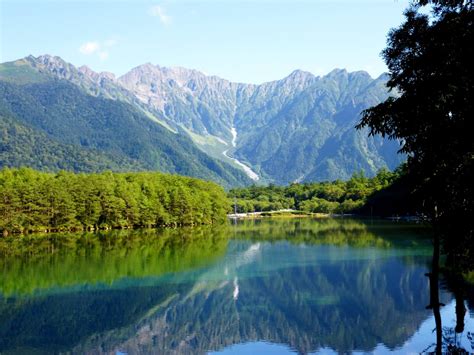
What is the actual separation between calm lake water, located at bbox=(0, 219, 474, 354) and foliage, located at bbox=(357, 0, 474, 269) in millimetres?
6477

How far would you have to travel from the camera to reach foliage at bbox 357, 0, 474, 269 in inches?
531

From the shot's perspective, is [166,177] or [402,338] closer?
[402,338]

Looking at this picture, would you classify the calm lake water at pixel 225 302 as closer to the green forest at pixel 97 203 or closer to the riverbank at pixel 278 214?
the green forest at pixel 97 203

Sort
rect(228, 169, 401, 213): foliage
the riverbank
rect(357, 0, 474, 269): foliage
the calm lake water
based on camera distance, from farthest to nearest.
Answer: the riverbank
rect(228, 169, 401, 213): foliage
the calm lake water
rect(357, 0, 474, 269): foliage

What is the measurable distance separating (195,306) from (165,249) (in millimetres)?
30981

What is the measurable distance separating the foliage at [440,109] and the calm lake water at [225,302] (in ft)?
21.3

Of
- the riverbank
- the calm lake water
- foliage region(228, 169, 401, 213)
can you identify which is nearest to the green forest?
the calm lake water

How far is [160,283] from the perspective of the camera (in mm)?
39812

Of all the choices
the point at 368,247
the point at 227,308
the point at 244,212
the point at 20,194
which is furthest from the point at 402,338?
the point at 244,212

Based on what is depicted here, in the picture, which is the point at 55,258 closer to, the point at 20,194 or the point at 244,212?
the point at 20,194

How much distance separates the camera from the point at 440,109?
46.9 feet

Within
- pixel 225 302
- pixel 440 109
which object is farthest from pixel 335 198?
pixel 440 109

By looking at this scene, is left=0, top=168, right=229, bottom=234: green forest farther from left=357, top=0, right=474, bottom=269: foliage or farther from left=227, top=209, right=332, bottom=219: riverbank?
left=357, top=0, right=474, bottom=269: foliage

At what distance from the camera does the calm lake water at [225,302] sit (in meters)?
24.5
